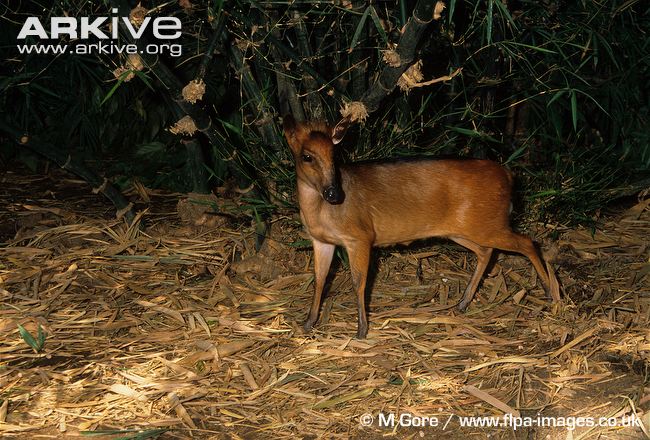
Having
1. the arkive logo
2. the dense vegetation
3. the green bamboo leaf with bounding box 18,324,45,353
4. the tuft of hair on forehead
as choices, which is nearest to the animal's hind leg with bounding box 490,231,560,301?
the dense vegetation

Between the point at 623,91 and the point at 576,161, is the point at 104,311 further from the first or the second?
the point at 623,91

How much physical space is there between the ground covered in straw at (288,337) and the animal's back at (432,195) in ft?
1.46

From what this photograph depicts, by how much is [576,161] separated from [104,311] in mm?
2809

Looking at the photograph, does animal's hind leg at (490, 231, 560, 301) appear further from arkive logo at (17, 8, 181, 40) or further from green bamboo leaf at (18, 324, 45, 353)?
green bamboo leaf at (18, 324, 45, 353)

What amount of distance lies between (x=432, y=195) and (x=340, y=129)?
63cm

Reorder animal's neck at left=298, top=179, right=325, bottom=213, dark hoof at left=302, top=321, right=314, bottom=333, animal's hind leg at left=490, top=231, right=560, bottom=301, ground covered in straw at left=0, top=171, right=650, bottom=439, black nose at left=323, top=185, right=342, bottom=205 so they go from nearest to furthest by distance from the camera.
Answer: ground covered in straw at left=0, top=171, right=650, bottom=439 < black nose at left=323, top=185, right=342, bottom=205 < animal's neck at left=298, top=179, right=325, bottom=213 < dark hoof at left=302, top=321, right=314, bottom=333 < animal's hind leg at left=490, top=231, right=560, bottom=301

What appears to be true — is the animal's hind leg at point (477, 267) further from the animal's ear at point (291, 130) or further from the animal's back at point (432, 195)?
the animal's ear at point (291, 130)

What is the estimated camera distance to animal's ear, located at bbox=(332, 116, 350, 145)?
3.86 meters

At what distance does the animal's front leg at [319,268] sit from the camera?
13.6 feet

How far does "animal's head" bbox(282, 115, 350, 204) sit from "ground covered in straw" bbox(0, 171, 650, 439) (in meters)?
0.72

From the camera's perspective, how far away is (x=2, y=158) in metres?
6.24

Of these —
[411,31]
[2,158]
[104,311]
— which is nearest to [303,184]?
[411,31]

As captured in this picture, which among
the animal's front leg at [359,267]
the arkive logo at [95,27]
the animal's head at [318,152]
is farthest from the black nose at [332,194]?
the arkive logo at [95,27]

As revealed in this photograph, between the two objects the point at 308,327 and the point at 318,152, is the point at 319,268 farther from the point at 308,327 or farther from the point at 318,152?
the point at 318,152
